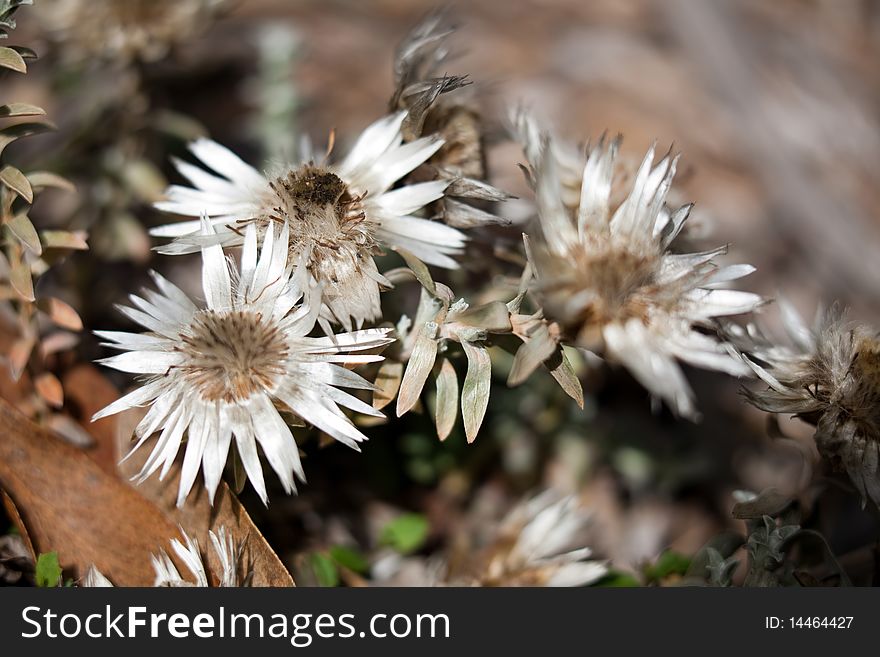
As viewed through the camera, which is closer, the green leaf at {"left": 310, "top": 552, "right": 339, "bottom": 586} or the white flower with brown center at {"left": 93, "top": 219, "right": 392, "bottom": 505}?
the white flower with brown center at {"left": 93, "top": 219, "right": 392, "bottom": 505}

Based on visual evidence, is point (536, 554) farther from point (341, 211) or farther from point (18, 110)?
point (18, 110)

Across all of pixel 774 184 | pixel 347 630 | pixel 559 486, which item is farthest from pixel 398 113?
pixel 774 184

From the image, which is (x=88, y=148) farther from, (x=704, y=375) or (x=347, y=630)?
(x=704, y=375)

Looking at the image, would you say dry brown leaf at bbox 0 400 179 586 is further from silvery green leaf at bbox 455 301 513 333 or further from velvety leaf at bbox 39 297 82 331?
silvery green leaf at bbox 455 301 513 333

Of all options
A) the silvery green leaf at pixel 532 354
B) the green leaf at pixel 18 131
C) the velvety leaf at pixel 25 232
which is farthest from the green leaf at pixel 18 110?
the silvery green leaf at pixel 532 354

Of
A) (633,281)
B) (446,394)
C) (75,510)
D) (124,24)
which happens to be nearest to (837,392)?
(633,281)

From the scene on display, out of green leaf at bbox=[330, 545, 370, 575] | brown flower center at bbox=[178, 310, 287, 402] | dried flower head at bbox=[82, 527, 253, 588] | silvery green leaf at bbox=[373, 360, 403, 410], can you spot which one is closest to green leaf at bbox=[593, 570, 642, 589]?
green leaf at bbox=[330, 545, 370, 575]

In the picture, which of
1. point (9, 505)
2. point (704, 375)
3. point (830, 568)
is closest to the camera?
point (9, 505)
